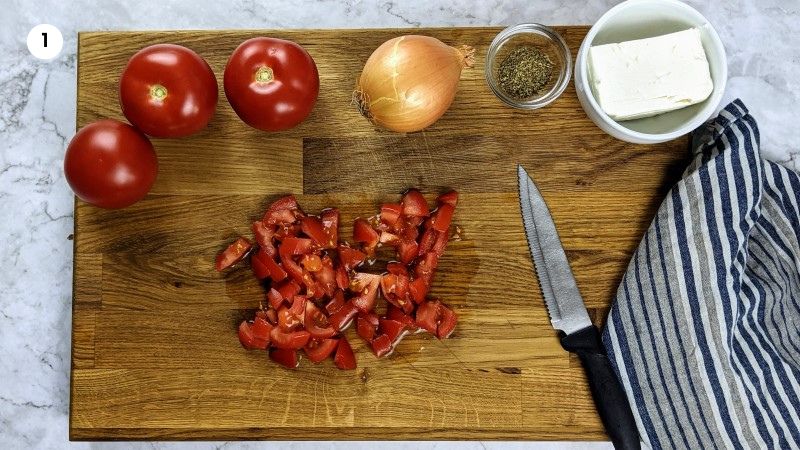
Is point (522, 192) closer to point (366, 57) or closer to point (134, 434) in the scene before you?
point (366, 57)

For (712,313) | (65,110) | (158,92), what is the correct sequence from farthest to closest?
1. (65,110)
2. (712,313)
3. (158,92)

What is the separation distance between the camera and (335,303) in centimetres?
120

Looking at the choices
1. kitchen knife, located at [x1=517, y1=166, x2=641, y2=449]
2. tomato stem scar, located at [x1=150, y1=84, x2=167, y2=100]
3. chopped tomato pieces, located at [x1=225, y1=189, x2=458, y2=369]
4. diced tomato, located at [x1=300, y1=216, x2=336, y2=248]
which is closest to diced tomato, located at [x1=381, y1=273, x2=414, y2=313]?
chopped tomato pieces, located at [x1=225, y1=189, x2=458, y2=369]

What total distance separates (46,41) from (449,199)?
0.79m

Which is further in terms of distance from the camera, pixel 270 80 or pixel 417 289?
pixel 417 289

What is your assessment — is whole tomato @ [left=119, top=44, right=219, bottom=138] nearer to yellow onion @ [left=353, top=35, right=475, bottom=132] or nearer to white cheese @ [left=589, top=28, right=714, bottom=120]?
yellow onion @ [left=353, top=35, right=475, bottom=132]

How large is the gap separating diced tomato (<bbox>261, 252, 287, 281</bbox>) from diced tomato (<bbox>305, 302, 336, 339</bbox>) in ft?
0.20

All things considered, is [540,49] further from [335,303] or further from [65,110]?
[65,110]

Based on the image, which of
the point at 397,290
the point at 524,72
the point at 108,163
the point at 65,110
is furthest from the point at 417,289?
the point at 65,110

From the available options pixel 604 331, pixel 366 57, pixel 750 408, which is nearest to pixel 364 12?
pixel 366 57

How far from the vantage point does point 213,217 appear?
3.98 feet

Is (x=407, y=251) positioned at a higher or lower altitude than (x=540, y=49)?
lower

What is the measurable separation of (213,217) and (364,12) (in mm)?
455

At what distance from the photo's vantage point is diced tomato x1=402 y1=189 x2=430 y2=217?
118 cm
